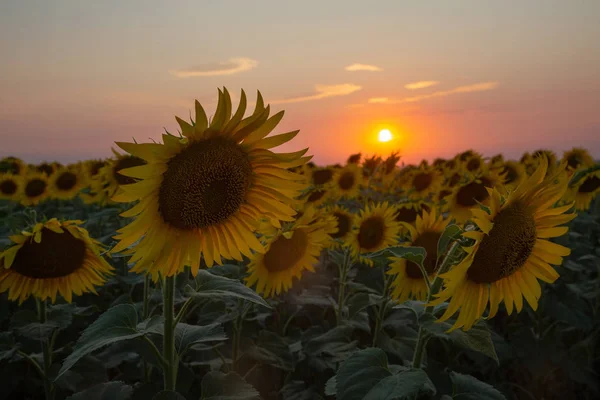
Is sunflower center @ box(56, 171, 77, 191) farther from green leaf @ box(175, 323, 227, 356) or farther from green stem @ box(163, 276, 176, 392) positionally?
green stem @ box(163, 276, 176, 392)

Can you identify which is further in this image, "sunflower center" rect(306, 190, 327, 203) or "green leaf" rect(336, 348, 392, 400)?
"sunflower center" rect(306, 190, 327, 203)

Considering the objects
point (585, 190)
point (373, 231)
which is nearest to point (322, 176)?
point (585, 190)

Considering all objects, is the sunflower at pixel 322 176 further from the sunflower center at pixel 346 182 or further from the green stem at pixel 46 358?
the green stem at pixel 46 358

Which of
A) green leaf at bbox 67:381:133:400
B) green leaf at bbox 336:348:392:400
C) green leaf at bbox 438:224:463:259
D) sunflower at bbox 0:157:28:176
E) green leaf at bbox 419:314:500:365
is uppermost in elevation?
sunflower at bbox 0:157:28:176

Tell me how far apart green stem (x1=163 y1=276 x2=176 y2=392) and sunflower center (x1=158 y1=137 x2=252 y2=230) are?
1.13 ft

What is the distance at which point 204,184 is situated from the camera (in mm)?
2324

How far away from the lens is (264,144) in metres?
2.38

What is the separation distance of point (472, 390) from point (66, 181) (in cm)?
943

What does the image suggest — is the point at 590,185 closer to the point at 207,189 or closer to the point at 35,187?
the point at 207,189

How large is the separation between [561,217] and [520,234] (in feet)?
1.32

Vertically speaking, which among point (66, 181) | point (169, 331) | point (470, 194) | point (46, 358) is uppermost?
point (66, 181)

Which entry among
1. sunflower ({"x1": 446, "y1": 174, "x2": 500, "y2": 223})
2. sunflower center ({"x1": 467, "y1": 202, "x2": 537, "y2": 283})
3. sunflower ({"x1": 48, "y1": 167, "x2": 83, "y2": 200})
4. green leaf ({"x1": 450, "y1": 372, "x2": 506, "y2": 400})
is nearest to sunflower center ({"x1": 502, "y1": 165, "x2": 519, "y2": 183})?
sunflower ({"x1": 446, "y1": 174, "x2": 500, "y2": 223})

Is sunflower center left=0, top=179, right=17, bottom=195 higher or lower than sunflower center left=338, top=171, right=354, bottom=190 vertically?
higher

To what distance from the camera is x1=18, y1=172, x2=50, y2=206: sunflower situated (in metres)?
9.66
